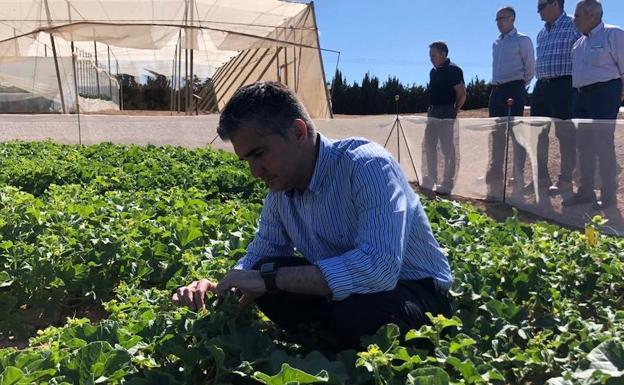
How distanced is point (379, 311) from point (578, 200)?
464 centimetres

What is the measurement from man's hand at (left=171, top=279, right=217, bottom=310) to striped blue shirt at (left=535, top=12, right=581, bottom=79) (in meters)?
5.28

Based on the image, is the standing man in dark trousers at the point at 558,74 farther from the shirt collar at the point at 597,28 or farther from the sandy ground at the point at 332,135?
the shirt collar at the point at 597,28

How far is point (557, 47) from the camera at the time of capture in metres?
6.68

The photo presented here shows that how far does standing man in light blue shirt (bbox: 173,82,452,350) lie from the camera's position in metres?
2.23

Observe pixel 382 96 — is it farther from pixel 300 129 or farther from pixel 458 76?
pixel 300 129

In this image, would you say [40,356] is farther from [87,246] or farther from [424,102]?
[424,102]

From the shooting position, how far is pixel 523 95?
7.69m

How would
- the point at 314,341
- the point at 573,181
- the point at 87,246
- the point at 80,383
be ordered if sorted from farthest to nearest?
the point at 573,181 → the point at 87,246 → the point at 314,341 → the point at 80,383

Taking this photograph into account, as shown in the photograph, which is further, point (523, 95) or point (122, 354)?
point (523, 95)

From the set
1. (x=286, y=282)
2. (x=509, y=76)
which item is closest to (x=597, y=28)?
(x=509, y=76)

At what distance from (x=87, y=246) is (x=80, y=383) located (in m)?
1.88

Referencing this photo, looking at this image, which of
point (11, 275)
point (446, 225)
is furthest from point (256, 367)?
point (446, 225)

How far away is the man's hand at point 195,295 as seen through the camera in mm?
2559

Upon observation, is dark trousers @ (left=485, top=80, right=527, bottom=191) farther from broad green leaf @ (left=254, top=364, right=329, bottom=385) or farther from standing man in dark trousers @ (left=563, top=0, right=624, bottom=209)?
broad green leaf @ (left=254, top=364, right=329, bottom=385)
